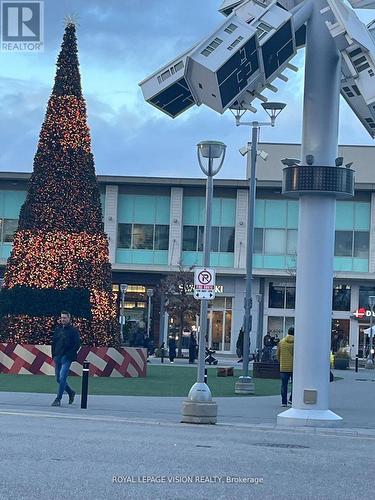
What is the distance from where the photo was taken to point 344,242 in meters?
68.6

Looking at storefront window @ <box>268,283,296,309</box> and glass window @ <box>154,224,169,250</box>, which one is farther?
storefront window @ <box>268,283,296,309</box>

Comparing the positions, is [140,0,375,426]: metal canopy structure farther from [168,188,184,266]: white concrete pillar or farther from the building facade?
[168,188,184,266]: white concrete pillar

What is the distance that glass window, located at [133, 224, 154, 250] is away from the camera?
69.4 m

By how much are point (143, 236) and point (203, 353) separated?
51.0 m

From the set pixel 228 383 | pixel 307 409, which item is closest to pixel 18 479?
pixel 307 409

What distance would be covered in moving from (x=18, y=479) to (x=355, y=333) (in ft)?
202

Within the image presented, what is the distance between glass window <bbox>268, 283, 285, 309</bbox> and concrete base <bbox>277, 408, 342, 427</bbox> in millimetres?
52346

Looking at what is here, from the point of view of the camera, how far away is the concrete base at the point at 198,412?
57.5ft

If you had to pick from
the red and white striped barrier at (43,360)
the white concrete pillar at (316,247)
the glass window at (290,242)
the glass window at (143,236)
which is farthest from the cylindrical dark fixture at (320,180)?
the glass window at (143,236)

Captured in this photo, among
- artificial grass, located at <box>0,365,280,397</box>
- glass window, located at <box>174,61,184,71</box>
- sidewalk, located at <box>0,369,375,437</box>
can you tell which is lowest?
sidewalk, located at <box>0,369,375,437</box>

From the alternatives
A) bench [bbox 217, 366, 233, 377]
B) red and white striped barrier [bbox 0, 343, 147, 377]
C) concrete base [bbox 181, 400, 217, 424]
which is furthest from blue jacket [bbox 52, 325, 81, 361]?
bench [bbox 217, 366, 233, 377]

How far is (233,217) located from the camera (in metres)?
69.5

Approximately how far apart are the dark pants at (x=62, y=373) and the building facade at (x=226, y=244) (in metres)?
46.5

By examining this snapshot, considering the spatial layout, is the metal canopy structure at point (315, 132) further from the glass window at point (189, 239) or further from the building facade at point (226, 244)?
the glass window at point (189, 239)
